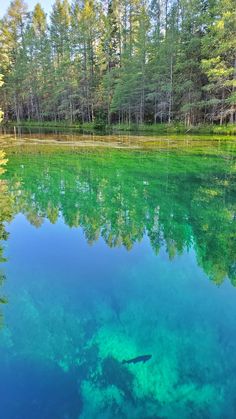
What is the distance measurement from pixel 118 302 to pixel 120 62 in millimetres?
35718

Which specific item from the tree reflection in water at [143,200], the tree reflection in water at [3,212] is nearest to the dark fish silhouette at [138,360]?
the tree reflection in water at [3,212]

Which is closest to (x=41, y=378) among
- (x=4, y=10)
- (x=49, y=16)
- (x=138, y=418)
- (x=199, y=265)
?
(x=138, y=418)

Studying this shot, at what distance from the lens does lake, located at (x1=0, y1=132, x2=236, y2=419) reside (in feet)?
8.50

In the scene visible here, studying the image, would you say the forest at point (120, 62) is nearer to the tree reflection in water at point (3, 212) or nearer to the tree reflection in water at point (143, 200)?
the tree reflection in water at point (143, 200)

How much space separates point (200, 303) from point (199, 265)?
3.53ft

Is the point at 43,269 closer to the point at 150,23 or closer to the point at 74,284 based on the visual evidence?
the point at 74,284

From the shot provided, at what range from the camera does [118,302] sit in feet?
12.9

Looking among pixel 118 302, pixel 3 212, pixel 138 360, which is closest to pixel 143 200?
pixel 3 212

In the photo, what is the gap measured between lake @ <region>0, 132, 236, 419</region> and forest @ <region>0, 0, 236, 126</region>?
687 inches

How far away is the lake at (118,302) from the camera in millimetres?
2592

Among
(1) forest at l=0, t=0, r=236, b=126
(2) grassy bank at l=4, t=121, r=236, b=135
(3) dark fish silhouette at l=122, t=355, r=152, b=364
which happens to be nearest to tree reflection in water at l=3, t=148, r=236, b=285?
(3) dark fish silhouette at l=122, t=355, r=152, b=364

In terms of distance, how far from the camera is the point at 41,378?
276 centimetres

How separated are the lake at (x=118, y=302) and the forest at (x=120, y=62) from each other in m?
17.4

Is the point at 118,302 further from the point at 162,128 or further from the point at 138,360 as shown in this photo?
the point at 162,128
